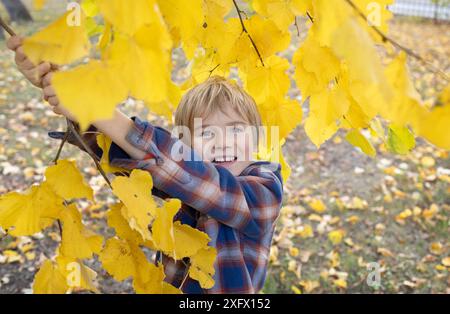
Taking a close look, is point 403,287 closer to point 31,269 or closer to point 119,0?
point 31,269

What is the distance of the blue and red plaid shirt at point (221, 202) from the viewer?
1.04 m

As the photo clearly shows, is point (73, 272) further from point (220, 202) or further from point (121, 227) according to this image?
point (220, 202)

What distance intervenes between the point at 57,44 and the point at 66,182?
36 centimetres

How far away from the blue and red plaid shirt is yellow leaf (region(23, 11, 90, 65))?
0.45 meters

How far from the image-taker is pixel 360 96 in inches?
33.2

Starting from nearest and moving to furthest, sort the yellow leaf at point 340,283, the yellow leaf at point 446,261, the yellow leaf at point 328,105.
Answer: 1. the yellow leaf at point 328,105
2. the yellow leaf at point 340,283
3. the yellow leaf at point 446,261

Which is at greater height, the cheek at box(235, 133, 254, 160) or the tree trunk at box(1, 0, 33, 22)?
the tree trunk at box(1, 0, 33, 22)

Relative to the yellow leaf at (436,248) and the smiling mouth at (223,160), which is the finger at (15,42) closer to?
the smiling mouth at (223,160)

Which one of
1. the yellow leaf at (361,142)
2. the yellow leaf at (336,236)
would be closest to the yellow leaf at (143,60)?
the yellow leaf at (361,142)

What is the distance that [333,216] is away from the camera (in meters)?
3.24

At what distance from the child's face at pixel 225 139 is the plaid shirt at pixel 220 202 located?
39 millimetres

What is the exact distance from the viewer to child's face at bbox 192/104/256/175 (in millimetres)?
1298

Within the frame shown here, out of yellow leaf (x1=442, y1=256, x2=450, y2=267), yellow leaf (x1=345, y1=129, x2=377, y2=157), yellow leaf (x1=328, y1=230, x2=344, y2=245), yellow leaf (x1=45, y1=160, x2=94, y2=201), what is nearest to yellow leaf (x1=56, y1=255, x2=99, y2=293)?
yellow leaf (x1=45, y1=160, x2=94, y2=201)

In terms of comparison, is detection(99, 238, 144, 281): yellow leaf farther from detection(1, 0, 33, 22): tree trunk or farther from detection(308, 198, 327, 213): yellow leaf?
detection(1, 0, 33, 22): tree trunk
